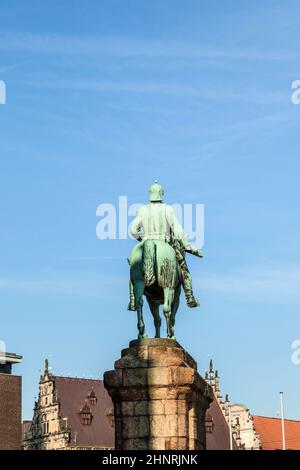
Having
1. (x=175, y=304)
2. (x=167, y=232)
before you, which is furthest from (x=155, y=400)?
(x=167, y=232)

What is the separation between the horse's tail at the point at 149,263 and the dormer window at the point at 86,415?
94410 millimetres

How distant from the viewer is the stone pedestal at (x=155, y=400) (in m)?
24.6

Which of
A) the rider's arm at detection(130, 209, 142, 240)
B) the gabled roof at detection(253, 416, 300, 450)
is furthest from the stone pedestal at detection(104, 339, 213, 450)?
the gabled roof at detection(253, 416, 300, 450)

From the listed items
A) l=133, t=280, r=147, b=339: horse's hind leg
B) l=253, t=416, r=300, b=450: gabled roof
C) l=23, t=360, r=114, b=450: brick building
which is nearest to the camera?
l=133, t=280, r=147, b=339: horse's hind leg

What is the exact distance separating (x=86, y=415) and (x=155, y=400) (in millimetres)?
95317

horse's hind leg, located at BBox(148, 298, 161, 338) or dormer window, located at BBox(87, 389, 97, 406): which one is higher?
dormer window, located at BBox(87, 389, 97, 406)

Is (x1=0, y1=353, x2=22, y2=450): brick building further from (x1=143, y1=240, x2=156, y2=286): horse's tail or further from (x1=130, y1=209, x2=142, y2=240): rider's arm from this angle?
(x1=143, y1=240, x2=156, y2=286): horse's tail

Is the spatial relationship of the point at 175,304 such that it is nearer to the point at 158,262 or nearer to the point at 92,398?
the point at 158,262

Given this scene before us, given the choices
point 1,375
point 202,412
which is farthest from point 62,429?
point 202,412

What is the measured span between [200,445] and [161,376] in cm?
214

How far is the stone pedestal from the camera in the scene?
24.6m

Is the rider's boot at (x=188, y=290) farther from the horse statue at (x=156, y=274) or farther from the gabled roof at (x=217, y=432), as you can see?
the gabled roof at (x=217, y=432)

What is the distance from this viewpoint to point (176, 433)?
2458 cm
